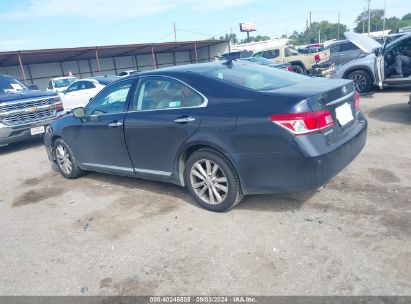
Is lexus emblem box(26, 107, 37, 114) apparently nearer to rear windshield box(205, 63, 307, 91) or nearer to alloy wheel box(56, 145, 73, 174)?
alloy wheel box(56, 145, 73, 174)

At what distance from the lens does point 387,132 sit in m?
6.46

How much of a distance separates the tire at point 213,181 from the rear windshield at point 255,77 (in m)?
0.82

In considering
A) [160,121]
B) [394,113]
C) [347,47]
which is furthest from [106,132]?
[347,47]

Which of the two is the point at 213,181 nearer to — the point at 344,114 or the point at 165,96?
the point at 165,96

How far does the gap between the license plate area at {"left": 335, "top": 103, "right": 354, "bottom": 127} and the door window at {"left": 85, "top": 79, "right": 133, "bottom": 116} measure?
8.43ft

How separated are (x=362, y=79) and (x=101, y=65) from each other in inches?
1211

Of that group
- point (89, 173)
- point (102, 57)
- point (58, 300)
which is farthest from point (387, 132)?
point (102, 57)

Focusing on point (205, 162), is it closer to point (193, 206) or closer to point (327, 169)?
point (193, 206)

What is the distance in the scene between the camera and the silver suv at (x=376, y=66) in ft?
32.0

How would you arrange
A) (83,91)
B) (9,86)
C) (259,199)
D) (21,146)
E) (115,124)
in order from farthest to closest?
(83,91) < (21,146) < (9,86) < (115,124) < (259,199)

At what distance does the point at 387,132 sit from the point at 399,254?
4144 millimetres

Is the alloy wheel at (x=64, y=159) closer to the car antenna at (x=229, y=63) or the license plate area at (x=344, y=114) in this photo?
the car antenna at (x=229, y=63)

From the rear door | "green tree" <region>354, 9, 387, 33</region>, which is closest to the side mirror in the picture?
the rear door

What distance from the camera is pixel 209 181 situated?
12.9ft
